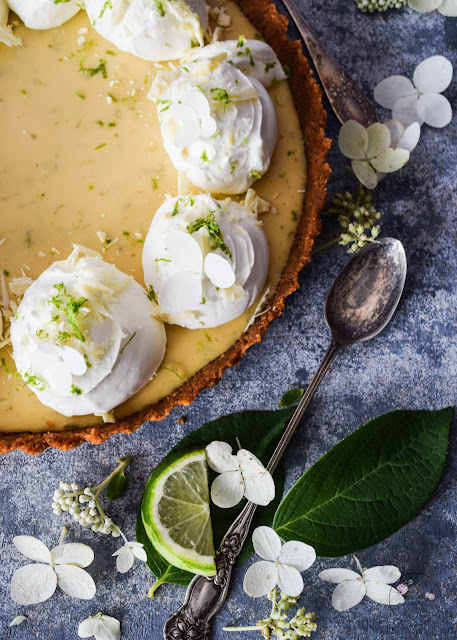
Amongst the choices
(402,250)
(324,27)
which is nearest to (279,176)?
(402,250)

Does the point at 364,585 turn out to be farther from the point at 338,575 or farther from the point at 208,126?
the point at 208,126

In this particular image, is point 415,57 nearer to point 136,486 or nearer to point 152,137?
point 152,137

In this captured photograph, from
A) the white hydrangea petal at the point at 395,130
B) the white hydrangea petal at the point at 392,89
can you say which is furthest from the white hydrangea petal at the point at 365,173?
the white hydrangea petal at the point at 392,89

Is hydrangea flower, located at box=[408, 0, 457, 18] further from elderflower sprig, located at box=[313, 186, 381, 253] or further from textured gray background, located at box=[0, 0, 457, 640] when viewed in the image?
elderflower sprig, located at box=[313, 186, 381, 253]

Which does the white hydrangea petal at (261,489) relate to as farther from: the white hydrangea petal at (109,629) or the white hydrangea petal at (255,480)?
the white hydrangea petal at (109,629)

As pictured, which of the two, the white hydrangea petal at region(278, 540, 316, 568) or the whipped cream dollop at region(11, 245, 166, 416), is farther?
the white hydrangea petal at region(278, 540, 316, 568)

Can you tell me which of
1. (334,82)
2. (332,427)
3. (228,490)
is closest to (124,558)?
(228,490)

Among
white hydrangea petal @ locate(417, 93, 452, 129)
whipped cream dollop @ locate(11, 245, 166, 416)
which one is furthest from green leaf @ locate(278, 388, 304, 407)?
white hydrangea petal @ locate(417, 93, 452, 129)
